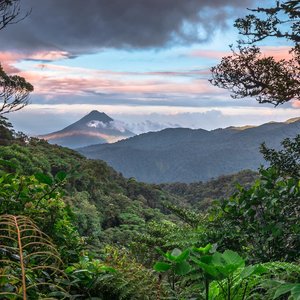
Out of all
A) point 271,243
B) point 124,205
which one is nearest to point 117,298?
point 271,243

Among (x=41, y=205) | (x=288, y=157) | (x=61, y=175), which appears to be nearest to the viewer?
(x=61, y=175)

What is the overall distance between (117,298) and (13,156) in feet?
65.9

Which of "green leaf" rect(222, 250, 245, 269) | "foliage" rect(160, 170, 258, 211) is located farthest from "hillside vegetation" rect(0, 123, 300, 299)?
"foliage" rect(160, 170, 258, 211)

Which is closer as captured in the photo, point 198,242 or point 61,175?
point 61,175

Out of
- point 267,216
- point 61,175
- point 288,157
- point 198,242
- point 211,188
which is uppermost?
point 61,175

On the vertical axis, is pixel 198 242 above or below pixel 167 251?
below

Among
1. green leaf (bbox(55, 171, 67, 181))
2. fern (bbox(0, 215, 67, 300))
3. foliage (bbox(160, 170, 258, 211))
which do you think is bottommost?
foliage (bbox(160, 170, 258, 211))

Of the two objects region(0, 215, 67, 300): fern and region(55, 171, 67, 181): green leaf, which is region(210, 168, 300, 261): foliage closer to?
region(55, 171, 67, 181): green leaf

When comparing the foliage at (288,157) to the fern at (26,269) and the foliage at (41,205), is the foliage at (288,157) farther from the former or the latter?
the fern at (26,269)

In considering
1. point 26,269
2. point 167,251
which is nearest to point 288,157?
point 167,251

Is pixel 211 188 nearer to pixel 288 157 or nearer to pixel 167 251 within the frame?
pixel 288 157

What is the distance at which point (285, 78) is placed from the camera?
7.49 meters

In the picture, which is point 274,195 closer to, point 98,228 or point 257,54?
point 257,54

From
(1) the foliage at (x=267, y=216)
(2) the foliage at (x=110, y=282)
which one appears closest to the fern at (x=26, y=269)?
(2) the foliage at (x=110, y=282)
